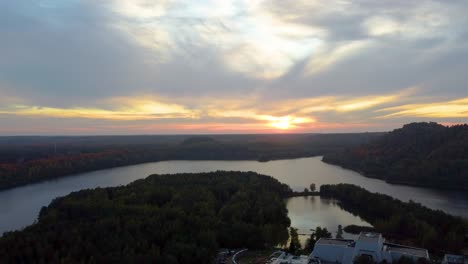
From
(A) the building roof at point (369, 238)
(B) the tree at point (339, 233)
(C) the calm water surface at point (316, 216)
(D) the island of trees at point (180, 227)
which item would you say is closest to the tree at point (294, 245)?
(D) the island of trees at point (180, 227)

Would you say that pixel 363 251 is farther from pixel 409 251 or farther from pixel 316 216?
pixel 316 216

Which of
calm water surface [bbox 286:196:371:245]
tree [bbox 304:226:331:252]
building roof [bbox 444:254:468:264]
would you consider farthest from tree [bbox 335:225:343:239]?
building roof [bbox 444:254:468:264]

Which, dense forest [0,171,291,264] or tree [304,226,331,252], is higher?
dense forest [0,171,291,264]

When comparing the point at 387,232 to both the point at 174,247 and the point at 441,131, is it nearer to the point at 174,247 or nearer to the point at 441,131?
the point at 174,247

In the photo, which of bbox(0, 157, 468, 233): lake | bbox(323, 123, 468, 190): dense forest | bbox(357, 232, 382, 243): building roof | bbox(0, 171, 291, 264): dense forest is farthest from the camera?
bbox(323, 123, 468, 190): dense forest

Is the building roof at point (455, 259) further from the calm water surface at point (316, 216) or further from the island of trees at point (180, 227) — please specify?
the calm water surface at point (316, 216)

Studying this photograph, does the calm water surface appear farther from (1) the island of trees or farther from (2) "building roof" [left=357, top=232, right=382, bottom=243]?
(2) "building roof" [left=357, top=232, right=382, bottom=243]
